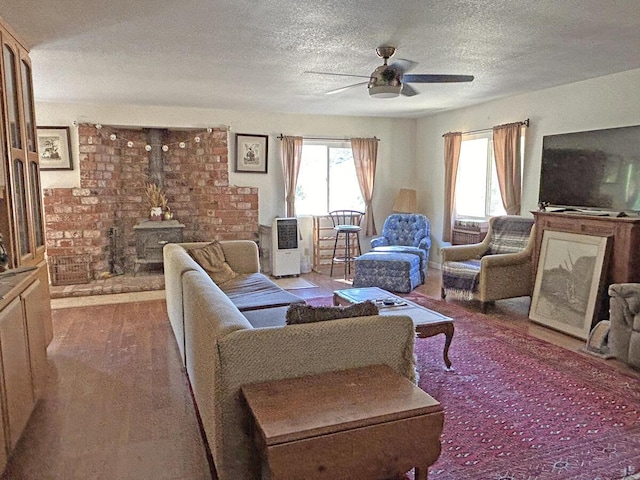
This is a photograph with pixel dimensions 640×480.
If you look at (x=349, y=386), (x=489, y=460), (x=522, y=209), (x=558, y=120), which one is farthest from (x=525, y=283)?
(x=349, y=386)

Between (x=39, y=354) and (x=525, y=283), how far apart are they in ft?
14.2

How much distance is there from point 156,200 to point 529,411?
5.37m

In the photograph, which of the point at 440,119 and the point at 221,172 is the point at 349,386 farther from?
the point at 440,119

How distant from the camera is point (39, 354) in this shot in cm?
280

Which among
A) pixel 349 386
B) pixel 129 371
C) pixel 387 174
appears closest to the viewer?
pixel 349 386

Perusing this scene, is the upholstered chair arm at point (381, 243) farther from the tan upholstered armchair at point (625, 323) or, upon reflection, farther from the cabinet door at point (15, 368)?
the cabinet door at point (15, 368)

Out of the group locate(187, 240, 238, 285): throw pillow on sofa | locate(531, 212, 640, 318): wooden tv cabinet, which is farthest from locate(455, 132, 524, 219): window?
locate(187, 240, 238, 285): throw pillow on sofa

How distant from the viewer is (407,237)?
20.5ft

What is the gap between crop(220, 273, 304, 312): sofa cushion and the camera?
3410mm

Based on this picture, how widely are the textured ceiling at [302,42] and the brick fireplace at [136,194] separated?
119cm

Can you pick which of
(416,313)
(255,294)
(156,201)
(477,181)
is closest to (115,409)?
(255,294)

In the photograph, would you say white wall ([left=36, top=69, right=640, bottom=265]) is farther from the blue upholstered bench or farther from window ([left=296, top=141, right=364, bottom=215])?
the blue upholstered bench

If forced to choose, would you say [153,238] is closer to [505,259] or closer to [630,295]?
[505,259]

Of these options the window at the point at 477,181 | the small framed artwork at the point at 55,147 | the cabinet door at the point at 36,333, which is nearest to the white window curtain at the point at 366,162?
the window at the point at 477,181
